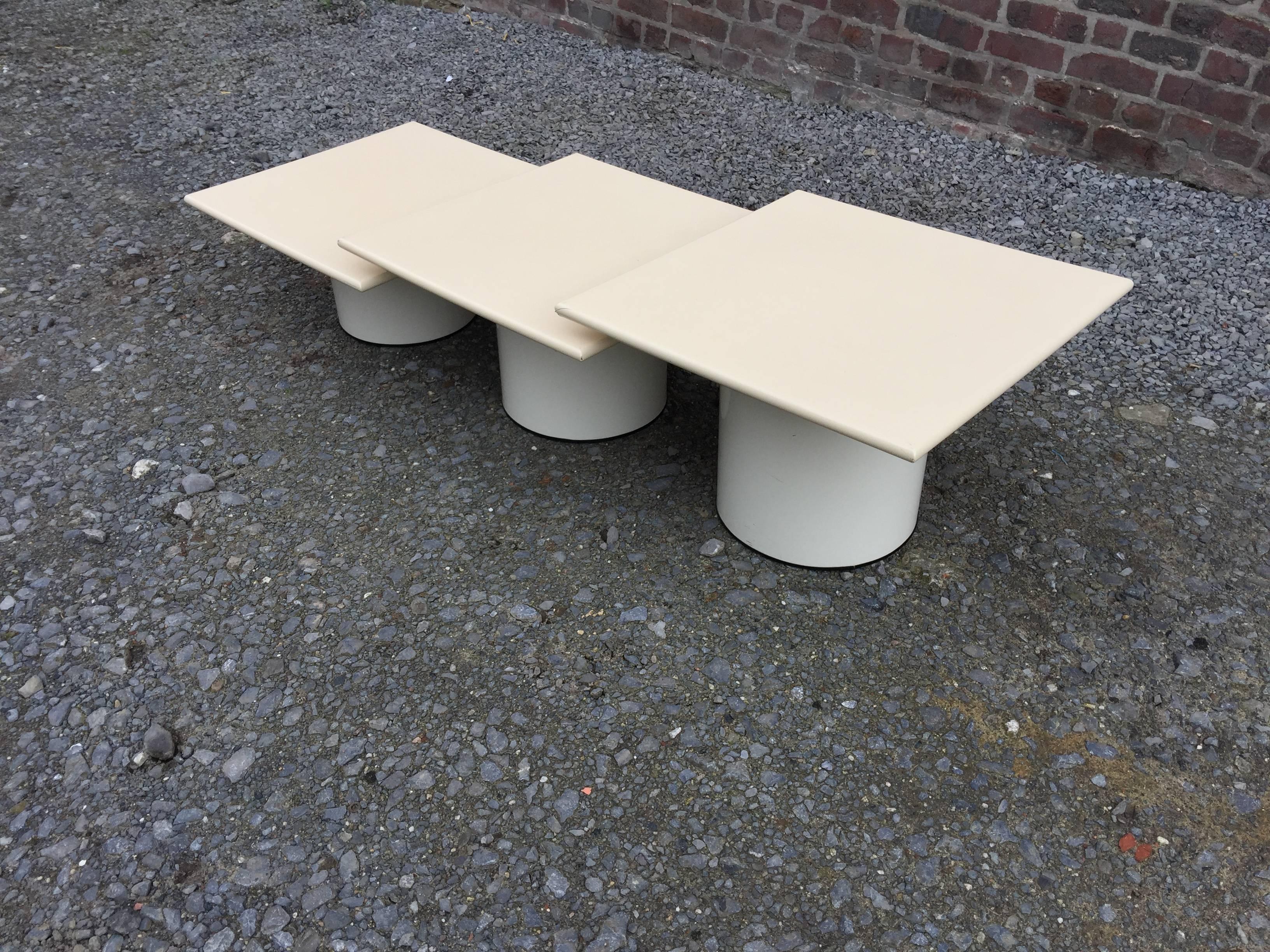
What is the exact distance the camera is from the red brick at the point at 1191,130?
12.6ft

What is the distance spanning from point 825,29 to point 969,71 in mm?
694

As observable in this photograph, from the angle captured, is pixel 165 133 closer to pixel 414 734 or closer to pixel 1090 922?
pixel 414 734

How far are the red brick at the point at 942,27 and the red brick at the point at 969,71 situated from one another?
0.05 meters

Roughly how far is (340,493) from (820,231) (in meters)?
1.44

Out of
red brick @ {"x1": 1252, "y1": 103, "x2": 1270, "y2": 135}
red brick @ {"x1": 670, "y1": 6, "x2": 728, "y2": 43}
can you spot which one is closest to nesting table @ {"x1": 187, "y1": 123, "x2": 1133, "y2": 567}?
red brick @ {"x1": 1252, "y1": 103, "x2": 1270, "y2": 135}

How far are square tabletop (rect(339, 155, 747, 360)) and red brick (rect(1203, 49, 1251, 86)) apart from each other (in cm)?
212

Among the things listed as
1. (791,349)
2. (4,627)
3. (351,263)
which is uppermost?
(791,349)

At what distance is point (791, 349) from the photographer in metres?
2.08

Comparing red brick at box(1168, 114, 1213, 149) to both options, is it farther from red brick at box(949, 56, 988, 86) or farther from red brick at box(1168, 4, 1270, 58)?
red brick at box(949, 56, 988, 86)

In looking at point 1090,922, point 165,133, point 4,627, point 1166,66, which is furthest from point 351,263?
point 1166,66

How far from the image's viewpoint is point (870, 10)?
4391 millimetres

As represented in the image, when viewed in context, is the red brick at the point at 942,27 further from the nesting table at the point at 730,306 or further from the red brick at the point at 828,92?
the nesting table at the point at 730,306

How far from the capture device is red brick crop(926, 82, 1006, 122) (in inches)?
169

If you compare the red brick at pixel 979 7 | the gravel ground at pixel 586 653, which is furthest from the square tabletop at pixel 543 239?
the red brick at pixel 979 7
